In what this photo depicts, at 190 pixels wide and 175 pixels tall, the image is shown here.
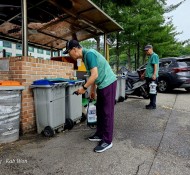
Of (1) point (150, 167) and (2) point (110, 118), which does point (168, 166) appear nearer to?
(1) point (150, 167)

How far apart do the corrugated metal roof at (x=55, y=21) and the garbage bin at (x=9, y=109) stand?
8.17 feet

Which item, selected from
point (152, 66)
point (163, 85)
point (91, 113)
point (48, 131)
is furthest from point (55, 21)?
point (163, 85)

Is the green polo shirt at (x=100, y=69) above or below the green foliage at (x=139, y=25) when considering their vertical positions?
below

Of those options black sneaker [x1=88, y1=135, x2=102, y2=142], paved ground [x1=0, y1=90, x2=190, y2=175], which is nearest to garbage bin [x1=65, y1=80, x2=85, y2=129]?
paved ground [x1=0, y1=90, x2=190, y2=175]

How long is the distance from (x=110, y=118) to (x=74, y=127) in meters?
1.64

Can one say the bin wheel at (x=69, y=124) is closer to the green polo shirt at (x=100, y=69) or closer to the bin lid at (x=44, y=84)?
the bin lid at (x=44, y=84)

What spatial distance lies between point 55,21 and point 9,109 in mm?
3906

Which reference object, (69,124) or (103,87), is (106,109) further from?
(69,124)

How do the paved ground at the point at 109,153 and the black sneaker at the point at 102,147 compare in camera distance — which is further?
the black sneaker at the point at 102,147

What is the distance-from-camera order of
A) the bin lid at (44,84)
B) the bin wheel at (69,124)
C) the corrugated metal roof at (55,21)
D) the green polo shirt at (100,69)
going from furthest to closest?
1. the corrugated metal roof at (55,21)
2. the bin wheel at (69,124)
3. the bin lid at (44,84)
4. the green polo shirt at (100,69)

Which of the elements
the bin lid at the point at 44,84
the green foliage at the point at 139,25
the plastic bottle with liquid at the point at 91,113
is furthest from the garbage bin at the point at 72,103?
the green foliage at the point at 139,25

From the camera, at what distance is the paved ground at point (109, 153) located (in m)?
2.95

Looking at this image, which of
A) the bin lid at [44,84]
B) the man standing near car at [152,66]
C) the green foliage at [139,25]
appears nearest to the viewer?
the bin lid at [44,84]

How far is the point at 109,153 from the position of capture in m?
3.47
